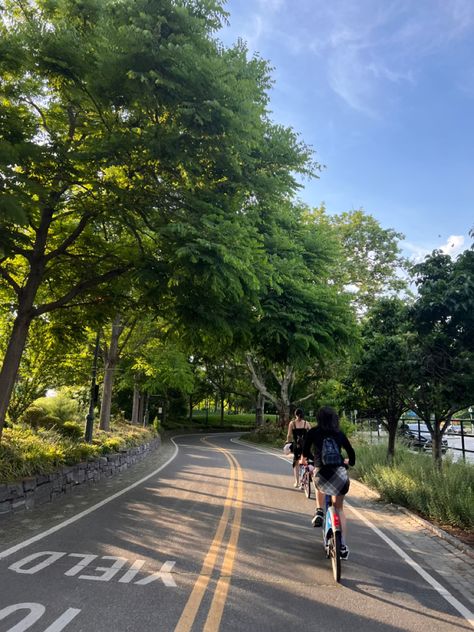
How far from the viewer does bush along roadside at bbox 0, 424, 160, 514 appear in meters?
8.83

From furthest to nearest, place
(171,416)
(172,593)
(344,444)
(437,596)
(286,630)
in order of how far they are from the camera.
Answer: (171,416)
(344,444)
(437,596)
(172,593)
(286,630)

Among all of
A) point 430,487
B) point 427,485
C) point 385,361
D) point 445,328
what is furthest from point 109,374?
point 445,328

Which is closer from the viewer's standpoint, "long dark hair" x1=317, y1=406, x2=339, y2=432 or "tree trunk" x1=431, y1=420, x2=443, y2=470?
"long dark hair" x1=317, y1=406, x2=339, y2=432

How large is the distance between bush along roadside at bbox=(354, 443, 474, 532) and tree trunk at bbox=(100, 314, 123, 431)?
12.3 m

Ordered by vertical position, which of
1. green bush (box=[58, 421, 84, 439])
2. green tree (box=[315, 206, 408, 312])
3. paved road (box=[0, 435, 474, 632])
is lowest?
paved road (box=[0, 435, 474, 632])

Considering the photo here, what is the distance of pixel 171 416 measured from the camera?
61.8 meters

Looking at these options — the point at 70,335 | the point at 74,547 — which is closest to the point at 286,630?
the point at 74,547

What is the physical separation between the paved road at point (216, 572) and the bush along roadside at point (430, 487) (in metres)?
0.53

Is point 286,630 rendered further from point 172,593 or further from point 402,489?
point 402,489

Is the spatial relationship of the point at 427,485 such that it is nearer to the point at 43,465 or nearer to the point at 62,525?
the point at 62,525

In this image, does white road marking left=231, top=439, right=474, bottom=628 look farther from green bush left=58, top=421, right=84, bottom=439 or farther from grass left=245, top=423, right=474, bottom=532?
green bush left=58, top=421, right=84, bottom=439

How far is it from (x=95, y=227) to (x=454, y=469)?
415 inches

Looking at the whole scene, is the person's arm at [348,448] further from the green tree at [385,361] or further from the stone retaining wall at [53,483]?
the green tree at [385,361]

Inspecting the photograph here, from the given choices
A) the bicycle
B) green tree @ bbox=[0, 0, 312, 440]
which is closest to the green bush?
green tree @ bbox=[0, 0, 312, 440]
